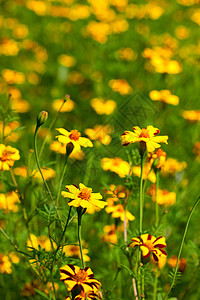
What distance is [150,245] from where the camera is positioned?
3.80 feet

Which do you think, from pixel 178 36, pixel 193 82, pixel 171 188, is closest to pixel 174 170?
pixel 171 188


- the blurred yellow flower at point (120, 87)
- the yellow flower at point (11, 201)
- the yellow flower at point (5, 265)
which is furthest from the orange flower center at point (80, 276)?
the blurred yellow flower at point (120, 87)

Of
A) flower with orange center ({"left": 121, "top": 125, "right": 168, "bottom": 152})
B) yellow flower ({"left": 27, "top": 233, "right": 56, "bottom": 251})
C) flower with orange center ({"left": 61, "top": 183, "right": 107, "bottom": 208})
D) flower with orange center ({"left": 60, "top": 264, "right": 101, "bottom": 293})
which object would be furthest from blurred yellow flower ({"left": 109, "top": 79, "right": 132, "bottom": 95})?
flower with orange center ({"left": 60, "top": 264, "right": 101, "bottom": 293})

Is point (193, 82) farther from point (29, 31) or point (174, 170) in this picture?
point (29, 31)

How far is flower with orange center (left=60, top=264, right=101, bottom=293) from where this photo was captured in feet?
3.35

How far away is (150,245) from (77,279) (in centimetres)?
25

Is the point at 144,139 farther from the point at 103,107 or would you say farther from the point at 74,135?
the point at 103,107

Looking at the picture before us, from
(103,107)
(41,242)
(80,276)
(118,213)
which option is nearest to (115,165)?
(118,213)

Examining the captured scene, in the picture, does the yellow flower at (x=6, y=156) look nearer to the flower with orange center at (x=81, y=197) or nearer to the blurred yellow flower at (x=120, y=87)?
the flower with orange center at (x=81, y=197)

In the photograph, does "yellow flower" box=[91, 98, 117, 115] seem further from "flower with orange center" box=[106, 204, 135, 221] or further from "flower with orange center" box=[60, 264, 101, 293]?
"flower with orange center" box=[60, 264, 101, 293]

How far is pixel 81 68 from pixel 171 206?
2175 millimetres

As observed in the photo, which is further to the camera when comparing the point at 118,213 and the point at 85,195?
the point at 118,213

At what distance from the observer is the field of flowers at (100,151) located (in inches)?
48.0

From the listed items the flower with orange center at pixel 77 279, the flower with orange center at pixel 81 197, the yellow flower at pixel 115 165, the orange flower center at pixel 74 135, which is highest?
the orange flower center at pixel 74 135
